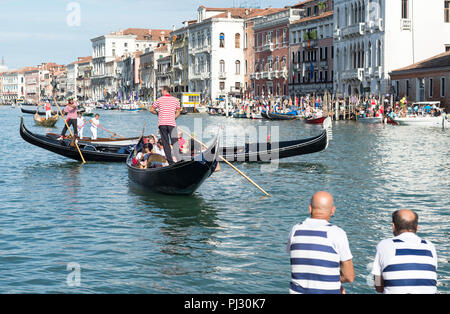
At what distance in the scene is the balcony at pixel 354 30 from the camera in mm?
36812

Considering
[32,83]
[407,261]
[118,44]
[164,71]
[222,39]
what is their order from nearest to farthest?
[407,261]
[222,39]
[164,71]
[118,44]
[32,83]

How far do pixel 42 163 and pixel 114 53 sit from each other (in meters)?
88.1

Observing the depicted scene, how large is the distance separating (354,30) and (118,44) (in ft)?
217

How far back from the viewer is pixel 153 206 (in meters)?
9.40

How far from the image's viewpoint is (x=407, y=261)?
3240 mm

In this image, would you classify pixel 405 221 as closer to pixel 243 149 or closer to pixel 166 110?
pixel 166 110

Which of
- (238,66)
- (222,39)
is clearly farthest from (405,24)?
(222,39)

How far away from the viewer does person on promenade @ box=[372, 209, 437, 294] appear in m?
3.24

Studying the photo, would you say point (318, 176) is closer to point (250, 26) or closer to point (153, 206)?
point (153, 206)

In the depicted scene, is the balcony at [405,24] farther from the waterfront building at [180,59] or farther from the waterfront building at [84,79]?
the waterfront building at [84,79]
